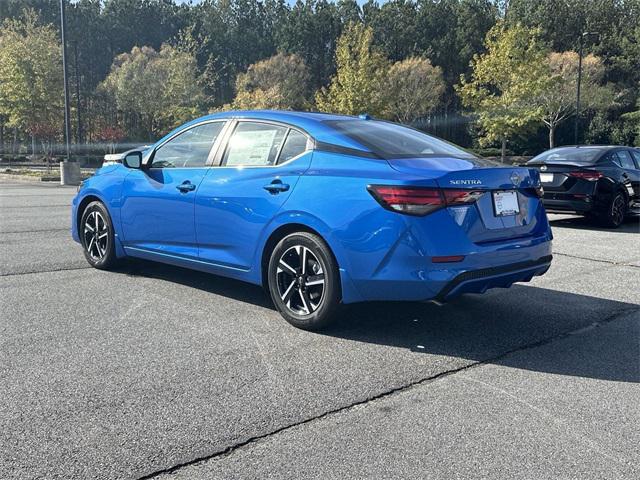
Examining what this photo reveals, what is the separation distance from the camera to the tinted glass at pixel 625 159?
36.8 ft

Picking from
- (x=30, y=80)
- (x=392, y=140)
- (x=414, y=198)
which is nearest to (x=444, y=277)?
(x=414, y=198)

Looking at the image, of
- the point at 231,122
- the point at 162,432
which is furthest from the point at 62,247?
→ the point at 162,432

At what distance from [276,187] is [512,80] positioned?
120 feet

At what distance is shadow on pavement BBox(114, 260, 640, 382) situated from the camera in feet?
12.8

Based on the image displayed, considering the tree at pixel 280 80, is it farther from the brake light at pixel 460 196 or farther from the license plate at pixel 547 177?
the brake light at pixel 460 196

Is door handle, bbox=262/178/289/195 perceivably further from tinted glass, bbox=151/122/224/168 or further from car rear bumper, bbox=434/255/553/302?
car rear bumper, bbox=434/255/553/302

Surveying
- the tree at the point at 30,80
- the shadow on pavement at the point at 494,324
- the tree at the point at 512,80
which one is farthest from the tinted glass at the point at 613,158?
the tree at the point at 30,80

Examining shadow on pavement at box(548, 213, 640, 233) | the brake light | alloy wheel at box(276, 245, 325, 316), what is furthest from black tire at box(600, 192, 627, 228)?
alloy wheel at box(276, 245, 325, 316)

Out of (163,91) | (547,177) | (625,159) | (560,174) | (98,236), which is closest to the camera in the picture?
(98,236)

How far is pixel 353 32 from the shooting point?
46.9 meters

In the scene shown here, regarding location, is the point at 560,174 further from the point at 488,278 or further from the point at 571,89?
the point at 571,89

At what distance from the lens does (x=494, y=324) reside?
469 cm

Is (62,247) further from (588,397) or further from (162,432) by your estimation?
(588,397)

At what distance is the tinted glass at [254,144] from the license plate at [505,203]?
1.66 meters
